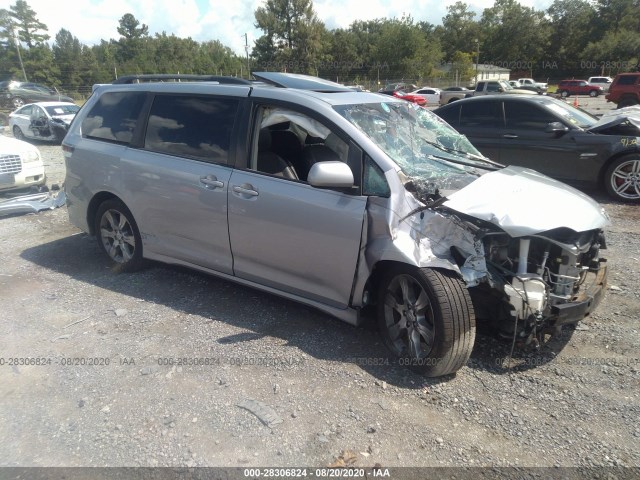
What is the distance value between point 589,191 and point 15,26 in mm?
64879

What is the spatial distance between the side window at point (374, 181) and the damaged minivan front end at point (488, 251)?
4cm

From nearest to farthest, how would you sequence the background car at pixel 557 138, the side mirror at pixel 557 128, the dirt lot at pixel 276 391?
the dirt lot at pixel 276 391, the background car at pixel 557 138, the side mirror at pixel 557 128

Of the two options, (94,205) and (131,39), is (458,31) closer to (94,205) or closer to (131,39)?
(131,39)

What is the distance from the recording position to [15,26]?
55.0 m

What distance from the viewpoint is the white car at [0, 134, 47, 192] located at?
838 cm

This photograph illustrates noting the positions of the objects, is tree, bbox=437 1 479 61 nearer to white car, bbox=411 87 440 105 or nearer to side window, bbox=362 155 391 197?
white car, bbox=411 87 440 105

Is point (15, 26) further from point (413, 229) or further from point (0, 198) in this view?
point (413, 229)

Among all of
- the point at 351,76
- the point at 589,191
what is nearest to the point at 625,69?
the point at 351,76

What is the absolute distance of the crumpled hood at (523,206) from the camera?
313 cm

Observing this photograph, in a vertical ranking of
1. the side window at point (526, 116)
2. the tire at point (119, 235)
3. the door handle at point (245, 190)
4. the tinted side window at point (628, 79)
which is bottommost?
the tire at point (119, 235)

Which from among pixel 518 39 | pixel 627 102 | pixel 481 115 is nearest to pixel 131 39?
pixel 518 39

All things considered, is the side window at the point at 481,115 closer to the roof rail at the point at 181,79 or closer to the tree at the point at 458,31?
the roof rail at the point at 181,79

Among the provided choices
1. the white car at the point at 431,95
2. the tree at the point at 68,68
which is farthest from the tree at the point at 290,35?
the white car at the point at 431,95

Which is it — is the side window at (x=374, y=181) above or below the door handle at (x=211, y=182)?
A: above
